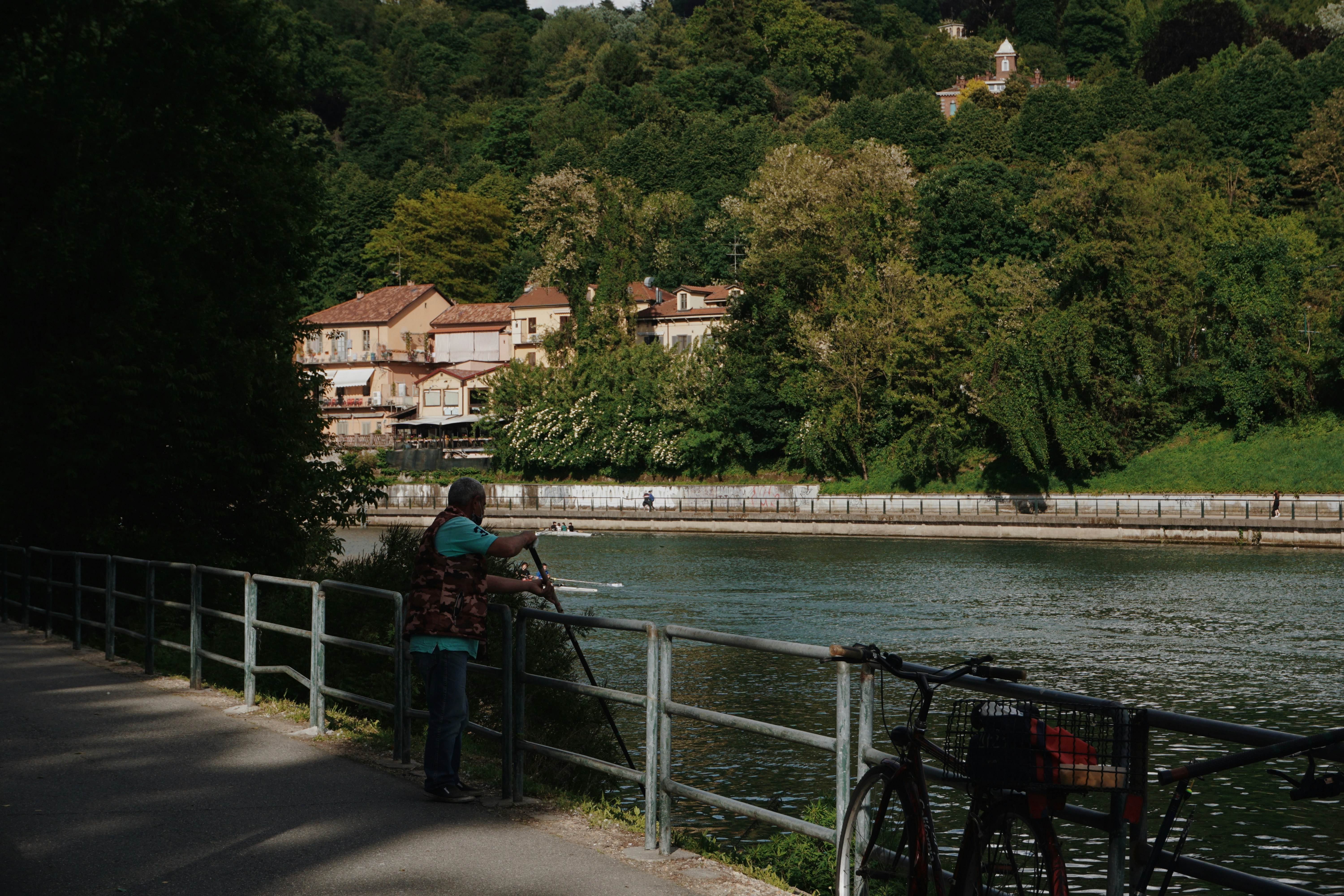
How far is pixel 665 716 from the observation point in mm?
7246

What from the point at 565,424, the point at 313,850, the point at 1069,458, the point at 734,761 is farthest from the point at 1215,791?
the point at 565,424

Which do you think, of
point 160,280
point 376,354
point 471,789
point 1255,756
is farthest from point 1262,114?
point 1255,756

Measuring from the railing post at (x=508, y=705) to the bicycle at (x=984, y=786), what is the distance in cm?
295

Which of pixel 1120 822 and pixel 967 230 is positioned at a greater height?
pixel 967 230

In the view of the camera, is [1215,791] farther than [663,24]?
No

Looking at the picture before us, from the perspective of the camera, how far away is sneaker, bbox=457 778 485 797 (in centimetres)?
845

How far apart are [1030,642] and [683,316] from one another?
66.1m

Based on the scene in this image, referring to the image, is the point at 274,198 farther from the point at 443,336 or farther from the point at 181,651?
the point at 443,336

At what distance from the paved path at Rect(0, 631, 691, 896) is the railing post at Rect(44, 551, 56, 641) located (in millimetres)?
6331

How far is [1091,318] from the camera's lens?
61938 millimetres

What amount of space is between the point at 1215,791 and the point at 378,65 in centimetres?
18554

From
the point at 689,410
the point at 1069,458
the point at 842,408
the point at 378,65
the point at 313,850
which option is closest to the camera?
the point at 313,850

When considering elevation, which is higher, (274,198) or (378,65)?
(378,65)

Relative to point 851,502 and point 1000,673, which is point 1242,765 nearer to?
point 1000,673
